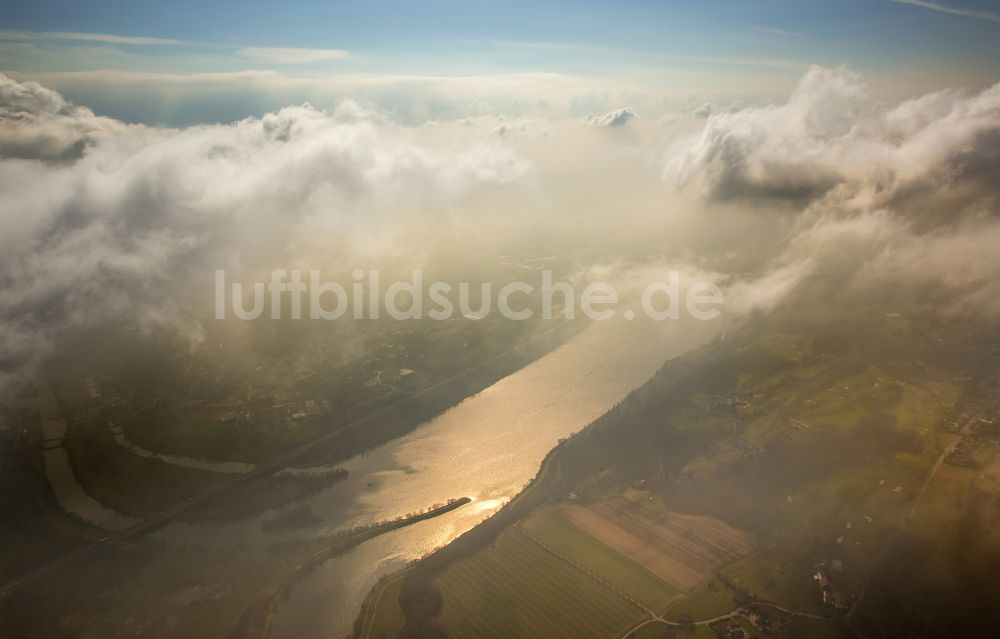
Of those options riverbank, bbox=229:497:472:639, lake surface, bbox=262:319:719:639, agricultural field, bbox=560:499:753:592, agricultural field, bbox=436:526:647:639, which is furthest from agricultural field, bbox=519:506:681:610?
riverbank, bbox=229:497:472:639

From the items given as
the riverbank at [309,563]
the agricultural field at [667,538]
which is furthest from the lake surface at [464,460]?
the agricultural field at [667,538]

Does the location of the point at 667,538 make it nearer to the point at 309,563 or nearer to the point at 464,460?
the point at 464,460

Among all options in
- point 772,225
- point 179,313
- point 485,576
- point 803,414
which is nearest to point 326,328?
point 179,313

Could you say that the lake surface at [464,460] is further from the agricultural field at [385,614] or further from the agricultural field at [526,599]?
the agricultural field at [526,599]

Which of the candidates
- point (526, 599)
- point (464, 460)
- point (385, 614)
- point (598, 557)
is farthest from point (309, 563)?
point (598, 557)

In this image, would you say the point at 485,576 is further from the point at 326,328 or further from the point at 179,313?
the point at 179,313

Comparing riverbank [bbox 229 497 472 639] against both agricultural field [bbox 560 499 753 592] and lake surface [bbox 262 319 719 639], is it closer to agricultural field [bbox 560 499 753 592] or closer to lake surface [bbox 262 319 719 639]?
lake surface [bbox 262 319 719 639]
